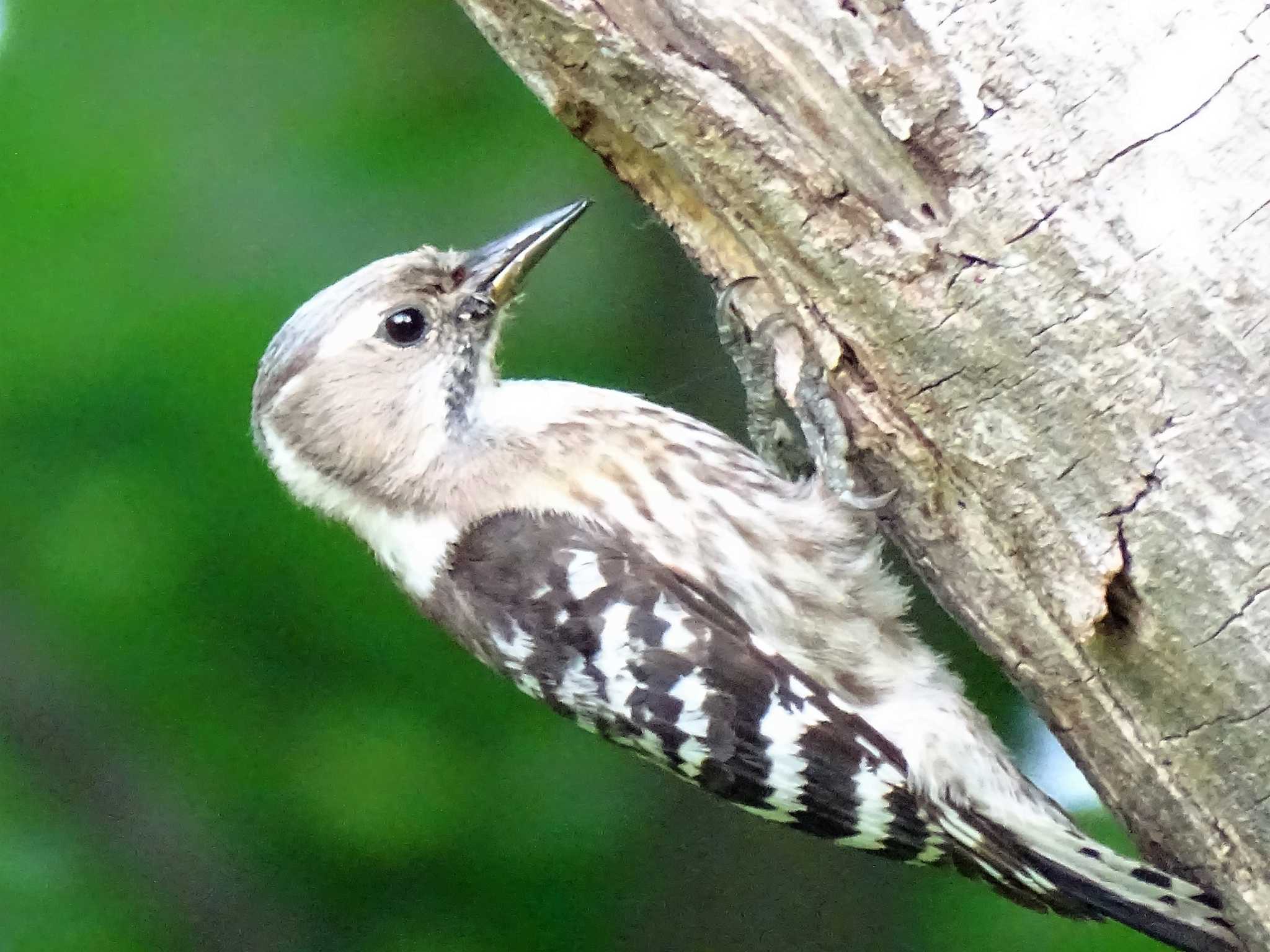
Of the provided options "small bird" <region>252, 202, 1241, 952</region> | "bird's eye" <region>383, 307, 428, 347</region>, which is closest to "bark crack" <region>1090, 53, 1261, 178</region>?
"small bird" <region>252, 202, 1241, 952</region>

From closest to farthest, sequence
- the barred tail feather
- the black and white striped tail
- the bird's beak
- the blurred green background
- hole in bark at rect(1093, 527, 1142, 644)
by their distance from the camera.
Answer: hole in bark at rect(1093, 527, 1142, 644) < the barred tail feather < the black and white striped tail < the bird's beak < the blurred green background

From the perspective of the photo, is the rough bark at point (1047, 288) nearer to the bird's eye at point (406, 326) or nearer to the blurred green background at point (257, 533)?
the bird's eye at point (406, 326)

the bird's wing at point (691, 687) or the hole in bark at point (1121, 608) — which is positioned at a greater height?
the hole in bark at point (1121, 608)

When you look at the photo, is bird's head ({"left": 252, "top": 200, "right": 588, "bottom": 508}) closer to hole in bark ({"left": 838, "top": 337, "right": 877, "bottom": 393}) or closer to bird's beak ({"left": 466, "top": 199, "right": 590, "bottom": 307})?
bird's beak ({"left": 466, "top": 199, "right": 590, "bottom": 307})

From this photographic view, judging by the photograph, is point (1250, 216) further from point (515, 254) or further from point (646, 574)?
point (515, 254)

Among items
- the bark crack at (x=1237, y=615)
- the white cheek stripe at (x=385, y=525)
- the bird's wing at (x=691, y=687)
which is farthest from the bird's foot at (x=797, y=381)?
the white cheek stripe at (x=385, y=525)

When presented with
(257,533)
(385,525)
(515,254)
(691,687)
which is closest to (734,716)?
(691,687)
